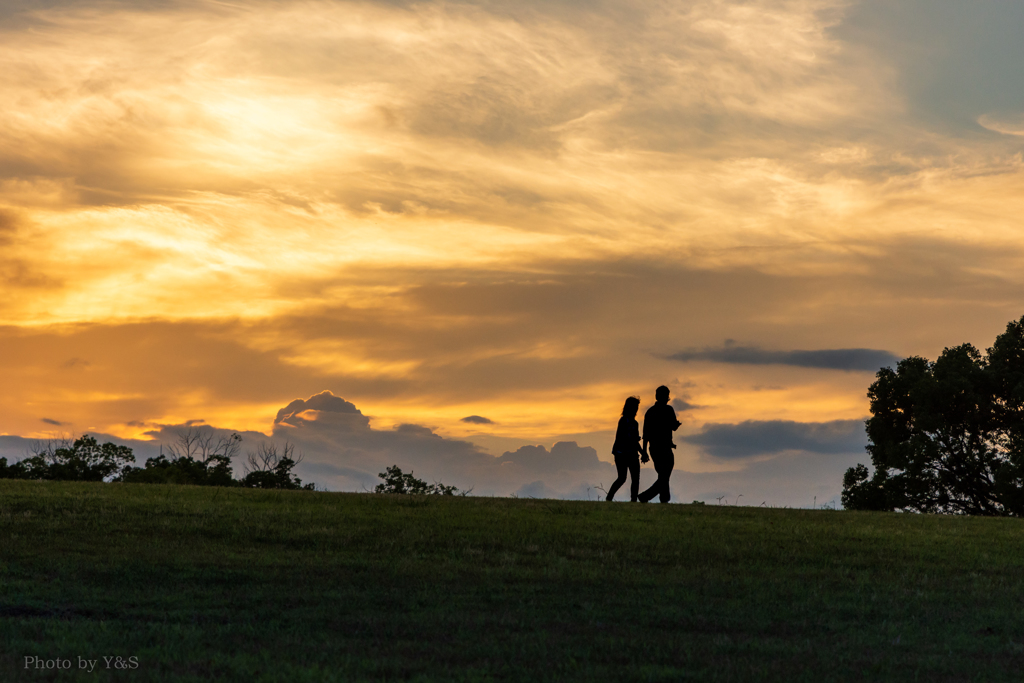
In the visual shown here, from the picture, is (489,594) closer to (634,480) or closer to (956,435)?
(634,480)

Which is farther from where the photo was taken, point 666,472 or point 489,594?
point 666,472

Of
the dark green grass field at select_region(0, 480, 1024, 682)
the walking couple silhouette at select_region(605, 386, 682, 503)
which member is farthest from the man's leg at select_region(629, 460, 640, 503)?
the dark green grass field at select_region(0, 480, 1024, 682)

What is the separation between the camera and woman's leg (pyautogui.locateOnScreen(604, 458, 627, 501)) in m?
Answer: 23.9

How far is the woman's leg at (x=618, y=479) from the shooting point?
23.9 meters

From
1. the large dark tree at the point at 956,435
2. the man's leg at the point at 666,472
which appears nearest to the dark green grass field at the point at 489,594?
the man's leg at the point at 666,472

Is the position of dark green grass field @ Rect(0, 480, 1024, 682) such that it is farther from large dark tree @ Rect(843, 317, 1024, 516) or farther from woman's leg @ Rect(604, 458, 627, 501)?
large dark tree @ Rect(843, 317, 1024, 516)

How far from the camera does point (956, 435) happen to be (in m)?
47.8

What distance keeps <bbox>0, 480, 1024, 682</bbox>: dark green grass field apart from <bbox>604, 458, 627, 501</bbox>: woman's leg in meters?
3.19

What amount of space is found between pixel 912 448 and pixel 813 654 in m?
40.0

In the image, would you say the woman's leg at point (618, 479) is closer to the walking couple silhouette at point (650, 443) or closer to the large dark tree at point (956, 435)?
the walking couple silhouette at point (650, 443)

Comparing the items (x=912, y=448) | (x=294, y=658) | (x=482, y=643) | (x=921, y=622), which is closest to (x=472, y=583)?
(x=482, y=643)

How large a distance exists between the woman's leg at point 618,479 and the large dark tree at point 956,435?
91.2ft

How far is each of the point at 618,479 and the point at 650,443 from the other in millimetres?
1332

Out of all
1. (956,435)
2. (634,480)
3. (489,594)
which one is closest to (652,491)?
(634,480)
